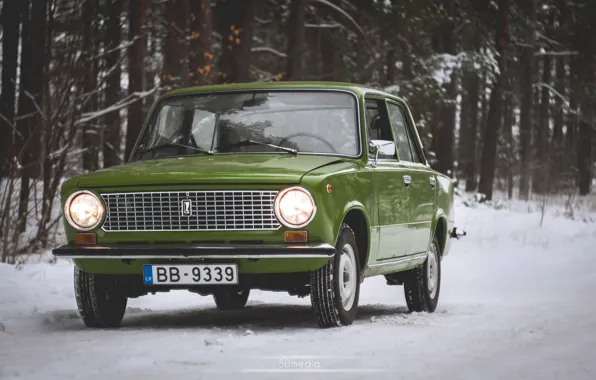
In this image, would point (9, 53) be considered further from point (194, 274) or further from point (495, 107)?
point (194, 274)

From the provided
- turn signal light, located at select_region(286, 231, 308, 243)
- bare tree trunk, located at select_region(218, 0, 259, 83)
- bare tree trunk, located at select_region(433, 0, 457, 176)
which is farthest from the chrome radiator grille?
bare tree trunk, located at select_region(433, 0, 457, 176)

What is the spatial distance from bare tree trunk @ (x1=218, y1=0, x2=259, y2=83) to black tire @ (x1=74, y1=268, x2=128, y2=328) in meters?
15.5

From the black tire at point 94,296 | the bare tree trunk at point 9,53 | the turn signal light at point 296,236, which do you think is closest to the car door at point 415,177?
the turn signal light at point 296,236

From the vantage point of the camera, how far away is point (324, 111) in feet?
28.3

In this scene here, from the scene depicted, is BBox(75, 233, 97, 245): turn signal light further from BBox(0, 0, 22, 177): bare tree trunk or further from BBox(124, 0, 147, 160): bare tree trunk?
BBox(0, 0, 22, 177): bare tree trunk

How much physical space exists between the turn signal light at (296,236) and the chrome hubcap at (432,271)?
10.1 ft

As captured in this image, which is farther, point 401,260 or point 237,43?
point 237,43

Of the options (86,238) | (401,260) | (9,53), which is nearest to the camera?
(86,238)

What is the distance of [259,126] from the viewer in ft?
28.1

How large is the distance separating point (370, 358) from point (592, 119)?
122 feet

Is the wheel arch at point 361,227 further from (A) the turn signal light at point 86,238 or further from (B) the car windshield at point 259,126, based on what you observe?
(A) the turn signal light at point 86,238

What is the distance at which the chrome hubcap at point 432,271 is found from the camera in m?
10.3

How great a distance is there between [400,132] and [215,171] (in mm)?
2817

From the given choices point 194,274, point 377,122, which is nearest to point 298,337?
point 194,274
